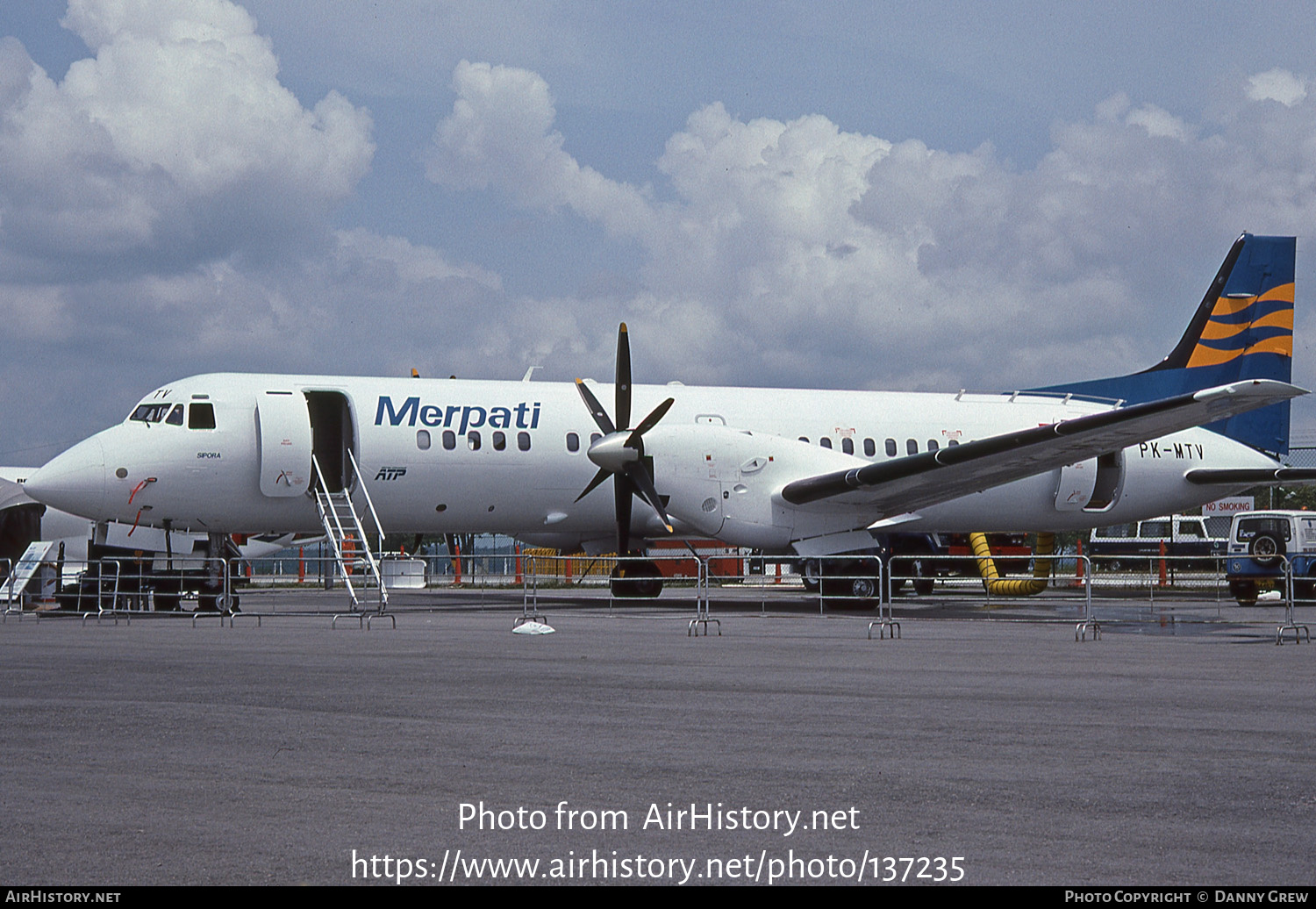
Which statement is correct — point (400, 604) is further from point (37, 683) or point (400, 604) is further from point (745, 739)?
point (745, 739)

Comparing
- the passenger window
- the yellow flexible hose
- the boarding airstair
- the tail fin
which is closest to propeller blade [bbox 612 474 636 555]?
the boarding airstair

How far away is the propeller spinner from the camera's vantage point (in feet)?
76.0

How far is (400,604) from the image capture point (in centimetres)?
2681

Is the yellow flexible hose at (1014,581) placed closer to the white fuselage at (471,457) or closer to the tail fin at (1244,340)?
the white fuselage at (471,457)

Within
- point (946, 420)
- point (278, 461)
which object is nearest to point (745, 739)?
point (278, 461)

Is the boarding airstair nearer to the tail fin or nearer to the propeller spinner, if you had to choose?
the propeller spinner

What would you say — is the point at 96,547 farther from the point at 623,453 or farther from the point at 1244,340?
the point at 1244,340

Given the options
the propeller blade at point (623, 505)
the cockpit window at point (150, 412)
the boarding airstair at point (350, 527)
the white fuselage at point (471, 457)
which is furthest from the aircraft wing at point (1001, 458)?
the cockpit window at point (150, 412)

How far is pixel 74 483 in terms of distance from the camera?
21.9m

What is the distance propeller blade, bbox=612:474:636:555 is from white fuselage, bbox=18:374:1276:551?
72 centimetres

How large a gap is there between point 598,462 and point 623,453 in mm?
525

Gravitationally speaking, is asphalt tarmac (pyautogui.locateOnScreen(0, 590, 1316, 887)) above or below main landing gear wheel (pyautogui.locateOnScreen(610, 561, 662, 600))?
below

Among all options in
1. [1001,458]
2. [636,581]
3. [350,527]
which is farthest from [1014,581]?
[350,527]

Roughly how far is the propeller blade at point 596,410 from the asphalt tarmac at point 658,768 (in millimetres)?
10687
